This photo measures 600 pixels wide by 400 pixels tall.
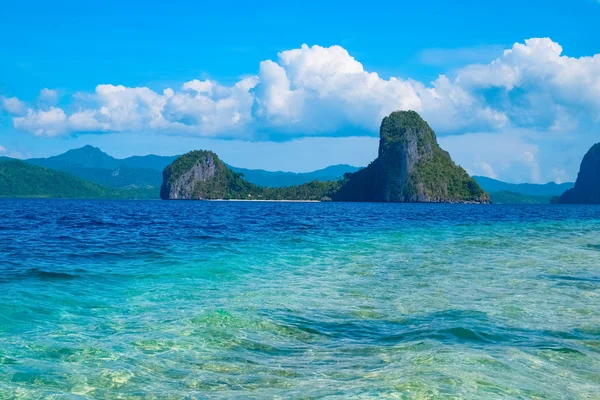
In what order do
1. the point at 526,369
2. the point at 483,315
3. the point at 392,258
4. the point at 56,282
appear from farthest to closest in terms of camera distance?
1. the point at 392,258
2. the point at 56,282
3. the point at 483,315
4. the point at 526,369

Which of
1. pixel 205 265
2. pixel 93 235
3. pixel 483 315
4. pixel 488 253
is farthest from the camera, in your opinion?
pixel 93 235

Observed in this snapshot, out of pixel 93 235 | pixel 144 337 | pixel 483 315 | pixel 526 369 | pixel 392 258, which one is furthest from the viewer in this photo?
pixel 93 235

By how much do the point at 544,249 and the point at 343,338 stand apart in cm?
2599

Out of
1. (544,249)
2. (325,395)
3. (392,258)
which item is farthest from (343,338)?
(544,249)

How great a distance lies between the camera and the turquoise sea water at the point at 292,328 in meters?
9.16

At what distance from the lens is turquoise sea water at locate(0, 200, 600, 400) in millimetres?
9156

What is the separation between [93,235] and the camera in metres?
38.2

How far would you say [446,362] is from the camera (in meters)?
10.2

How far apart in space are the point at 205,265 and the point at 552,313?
46.9 feet

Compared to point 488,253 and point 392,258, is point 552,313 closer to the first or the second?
point 392,258

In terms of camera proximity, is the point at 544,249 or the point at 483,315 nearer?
the point at 483,315

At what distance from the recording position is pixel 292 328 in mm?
13180

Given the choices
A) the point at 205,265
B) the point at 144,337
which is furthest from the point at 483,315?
the point at 205,265

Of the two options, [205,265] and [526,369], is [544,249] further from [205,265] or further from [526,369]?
[526,369]
